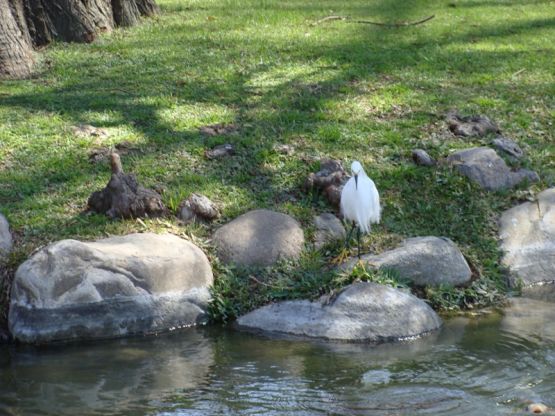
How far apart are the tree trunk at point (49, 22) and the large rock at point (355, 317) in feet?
16.4

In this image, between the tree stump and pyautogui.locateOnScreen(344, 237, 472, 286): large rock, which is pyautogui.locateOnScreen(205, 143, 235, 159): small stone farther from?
pyautogui.locateOnScreen(344, 237, 472, 286): large rock

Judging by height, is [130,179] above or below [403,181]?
above

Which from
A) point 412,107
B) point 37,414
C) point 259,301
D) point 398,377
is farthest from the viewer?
point 412,107

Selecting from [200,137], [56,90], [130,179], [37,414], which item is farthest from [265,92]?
[37,414]

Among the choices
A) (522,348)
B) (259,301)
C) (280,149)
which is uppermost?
(280,149)

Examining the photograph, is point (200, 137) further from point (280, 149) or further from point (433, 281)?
point (433, 281)

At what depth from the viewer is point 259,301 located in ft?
25.4

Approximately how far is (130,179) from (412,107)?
368 cm

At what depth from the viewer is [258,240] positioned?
26.6ft

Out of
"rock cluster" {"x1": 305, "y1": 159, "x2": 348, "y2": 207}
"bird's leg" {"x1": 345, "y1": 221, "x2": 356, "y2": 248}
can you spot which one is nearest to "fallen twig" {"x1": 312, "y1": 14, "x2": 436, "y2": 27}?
"rock cluster" {"x1": 305, "y1": 159, "x2": 348, "y2": 207}

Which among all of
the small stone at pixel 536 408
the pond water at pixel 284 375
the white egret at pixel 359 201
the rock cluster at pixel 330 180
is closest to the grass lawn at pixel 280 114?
the rock cluster at pixel 330 180

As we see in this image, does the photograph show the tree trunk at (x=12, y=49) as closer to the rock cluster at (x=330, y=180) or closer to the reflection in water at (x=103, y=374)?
the rock cluster at (x=330, y=180)

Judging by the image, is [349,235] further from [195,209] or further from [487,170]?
[487,170]

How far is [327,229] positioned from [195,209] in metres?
1.13
